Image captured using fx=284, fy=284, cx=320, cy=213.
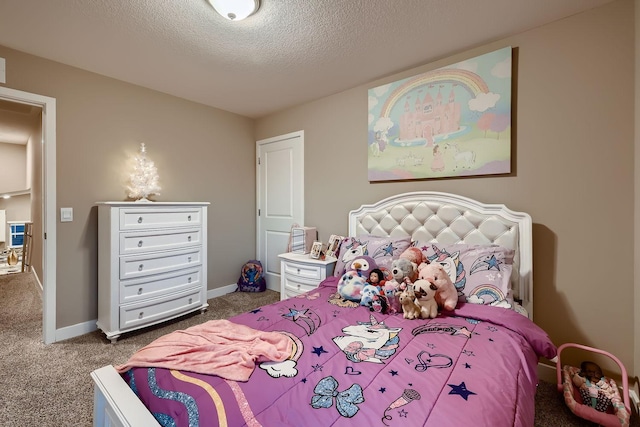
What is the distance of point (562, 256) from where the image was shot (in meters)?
1.99

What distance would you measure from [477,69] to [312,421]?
8.46 feet

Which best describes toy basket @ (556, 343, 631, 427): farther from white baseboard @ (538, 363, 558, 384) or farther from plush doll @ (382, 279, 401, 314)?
plush doll @ (382, 279, 401, 314)

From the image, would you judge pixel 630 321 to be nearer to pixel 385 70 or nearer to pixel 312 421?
pixel 312 421

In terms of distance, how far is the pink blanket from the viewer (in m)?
1.09

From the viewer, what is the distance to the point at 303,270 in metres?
2.88

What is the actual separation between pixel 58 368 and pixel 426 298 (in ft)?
8.84

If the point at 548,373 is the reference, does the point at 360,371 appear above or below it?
above

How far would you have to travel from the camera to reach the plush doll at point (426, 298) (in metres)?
1.66

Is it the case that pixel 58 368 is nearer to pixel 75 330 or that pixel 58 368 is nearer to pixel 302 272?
pixel 75 330

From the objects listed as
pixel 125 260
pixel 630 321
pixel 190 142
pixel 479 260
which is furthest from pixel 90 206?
pixel 630 321

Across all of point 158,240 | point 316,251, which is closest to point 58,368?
point 158,240

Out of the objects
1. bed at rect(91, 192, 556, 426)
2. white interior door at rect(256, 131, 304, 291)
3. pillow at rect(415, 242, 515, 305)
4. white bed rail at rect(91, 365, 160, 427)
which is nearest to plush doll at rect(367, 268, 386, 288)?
bed at rect(91, 192, 556, 426)

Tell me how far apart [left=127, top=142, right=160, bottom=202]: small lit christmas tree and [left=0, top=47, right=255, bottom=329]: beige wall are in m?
0.09

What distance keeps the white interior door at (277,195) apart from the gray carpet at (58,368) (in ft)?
2.73
